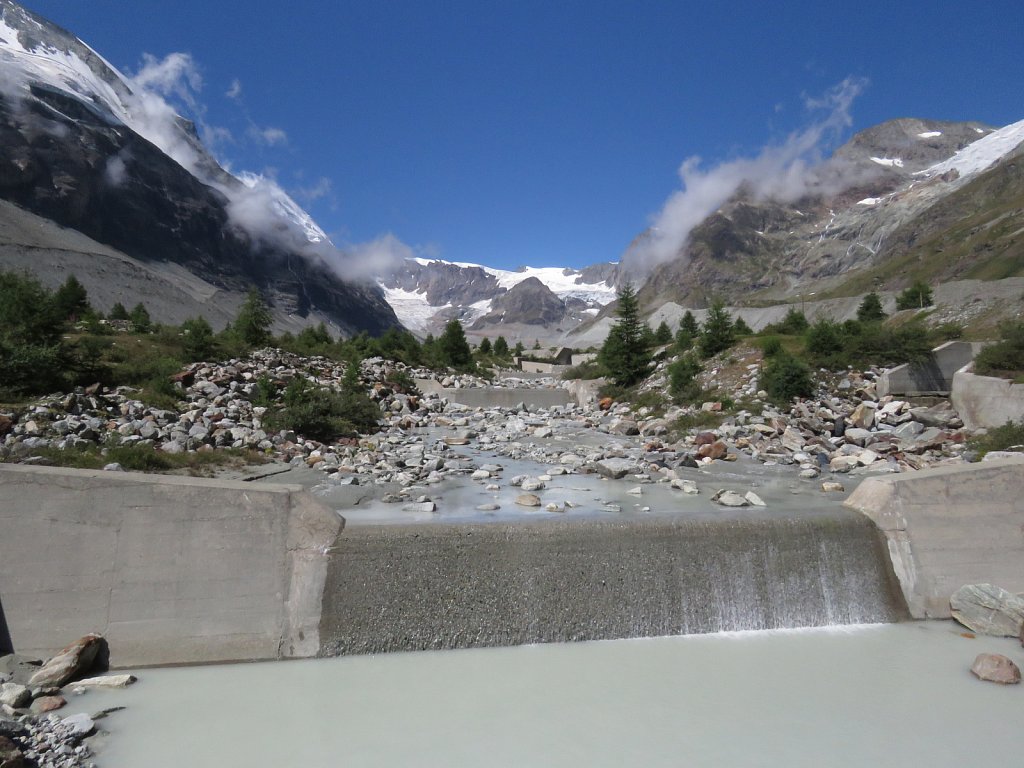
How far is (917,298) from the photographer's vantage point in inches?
1677

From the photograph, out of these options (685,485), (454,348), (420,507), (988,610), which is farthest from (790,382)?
(454,348)

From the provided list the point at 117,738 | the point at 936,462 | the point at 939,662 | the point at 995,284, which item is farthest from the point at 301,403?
the point at 995,284

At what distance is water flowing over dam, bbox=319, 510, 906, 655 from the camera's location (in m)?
6.20

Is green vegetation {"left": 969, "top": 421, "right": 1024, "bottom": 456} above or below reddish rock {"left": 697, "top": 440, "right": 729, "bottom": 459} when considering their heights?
above

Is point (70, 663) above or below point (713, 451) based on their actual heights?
below

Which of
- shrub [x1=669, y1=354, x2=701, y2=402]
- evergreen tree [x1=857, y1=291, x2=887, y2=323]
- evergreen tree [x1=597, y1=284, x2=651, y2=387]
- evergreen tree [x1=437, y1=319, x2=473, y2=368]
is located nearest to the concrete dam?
shrub [x1=669, y1=354, x2=701, y2=402]

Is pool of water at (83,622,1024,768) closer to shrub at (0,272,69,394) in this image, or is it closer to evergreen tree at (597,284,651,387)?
shrub at (0,272,69,394)

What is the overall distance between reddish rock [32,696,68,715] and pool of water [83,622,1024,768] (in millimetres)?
168

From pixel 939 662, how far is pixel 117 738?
801 cm

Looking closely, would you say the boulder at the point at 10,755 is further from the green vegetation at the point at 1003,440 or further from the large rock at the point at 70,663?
the green vegetation at the point at 1003,440

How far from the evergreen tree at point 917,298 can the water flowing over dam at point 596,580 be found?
42.6 meters

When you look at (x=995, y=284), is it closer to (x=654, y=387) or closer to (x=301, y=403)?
(x=654, y=387)

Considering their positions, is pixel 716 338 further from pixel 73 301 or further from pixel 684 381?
pixel 73 301

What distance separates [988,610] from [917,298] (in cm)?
4469
